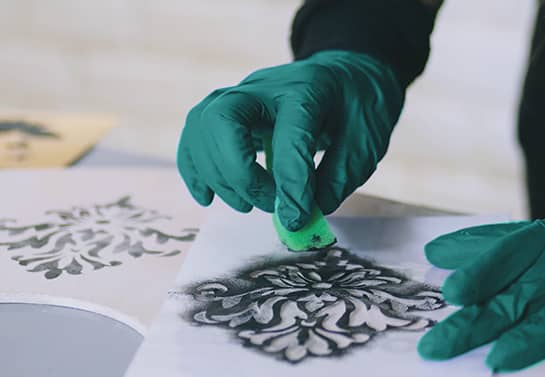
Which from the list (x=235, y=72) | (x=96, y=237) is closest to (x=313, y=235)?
(x=96, y=237)

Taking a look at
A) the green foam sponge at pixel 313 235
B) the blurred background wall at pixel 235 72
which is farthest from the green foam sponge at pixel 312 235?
the blurred background wall at pixel 235 72

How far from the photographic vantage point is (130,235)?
87 centimetres

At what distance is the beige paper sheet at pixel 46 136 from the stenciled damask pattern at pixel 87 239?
221mm

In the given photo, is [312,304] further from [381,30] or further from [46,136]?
[46,136]

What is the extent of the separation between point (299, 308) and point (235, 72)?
4.78 ft

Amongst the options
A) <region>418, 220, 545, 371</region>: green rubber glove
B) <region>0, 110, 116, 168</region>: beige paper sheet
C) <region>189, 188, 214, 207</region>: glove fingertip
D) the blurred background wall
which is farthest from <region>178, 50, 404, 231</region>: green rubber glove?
the blurred background wall

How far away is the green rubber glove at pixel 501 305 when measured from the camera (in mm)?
587

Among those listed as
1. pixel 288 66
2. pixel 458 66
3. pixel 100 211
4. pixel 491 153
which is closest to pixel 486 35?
pixel 458 66

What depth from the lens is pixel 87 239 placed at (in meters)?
0.87

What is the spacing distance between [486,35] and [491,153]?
0.92ft

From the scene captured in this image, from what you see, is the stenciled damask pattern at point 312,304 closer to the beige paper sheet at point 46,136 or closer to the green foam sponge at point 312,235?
the green foam sponge at point 312,235

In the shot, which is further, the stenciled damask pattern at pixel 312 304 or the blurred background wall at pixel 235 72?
the blurred background wall at pixel 235 72

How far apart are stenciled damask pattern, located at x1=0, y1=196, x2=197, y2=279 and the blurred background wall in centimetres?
93

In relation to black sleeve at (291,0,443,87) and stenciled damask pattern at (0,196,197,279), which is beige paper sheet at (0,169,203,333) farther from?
black sleeve at (291,0,443,87)
